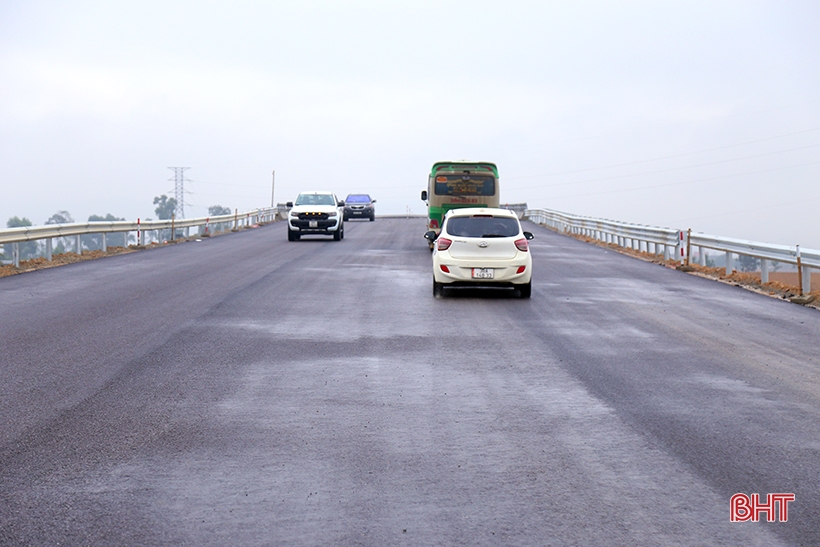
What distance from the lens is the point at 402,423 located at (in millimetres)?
7590

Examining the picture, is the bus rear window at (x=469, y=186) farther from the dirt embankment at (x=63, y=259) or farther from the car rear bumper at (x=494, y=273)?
the car rear bumper at (x=494, y=273)

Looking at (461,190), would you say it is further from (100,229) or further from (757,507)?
(757,507)

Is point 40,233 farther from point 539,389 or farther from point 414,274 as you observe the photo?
point 539,389

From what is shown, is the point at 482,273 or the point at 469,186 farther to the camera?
the point at 469,186

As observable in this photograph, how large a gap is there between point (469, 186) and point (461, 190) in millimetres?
284

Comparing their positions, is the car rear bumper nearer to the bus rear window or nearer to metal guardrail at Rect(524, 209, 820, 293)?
metal guardrail at Rect(524, 209, 820, 293)

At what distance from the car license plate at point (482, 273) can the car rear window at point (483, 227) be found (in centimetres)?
80

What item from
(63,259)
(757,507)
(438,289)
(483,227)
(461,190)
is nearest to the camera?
(757,507)

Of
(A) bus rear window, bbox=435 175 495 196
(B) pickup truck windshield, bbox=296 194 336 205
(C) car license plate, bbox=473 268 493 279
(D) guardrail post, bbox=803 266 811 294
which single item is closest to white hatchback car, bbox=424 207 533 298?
(C) car license plate, bbox=473 268 493 279

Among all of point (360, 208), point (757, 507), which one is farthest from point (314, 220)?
point (757, 507)

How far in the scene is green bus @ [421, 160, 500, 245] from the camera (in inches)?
1161

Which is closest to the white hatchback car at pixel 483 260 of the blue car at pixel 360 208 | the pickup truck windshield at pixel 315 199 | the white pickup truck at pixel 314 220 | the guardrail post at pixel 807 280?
the guardrail post at pixel 807 280

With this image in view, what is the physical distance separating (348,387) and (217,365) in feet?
6.21

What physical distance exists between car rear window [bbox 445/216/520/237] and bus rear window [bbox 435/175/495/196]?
37.4 ft
